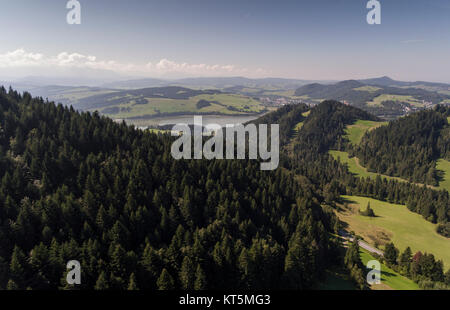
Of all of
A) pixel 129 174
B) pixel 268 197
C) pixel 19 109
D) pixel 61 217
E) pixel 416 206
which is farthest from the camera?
pixel 416 206

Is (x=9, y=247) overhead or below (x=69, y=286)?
overhead

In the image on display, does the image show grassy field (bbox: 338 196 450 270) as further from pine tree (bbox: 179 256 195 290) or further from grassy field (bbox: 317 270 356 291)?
pine tree (bbox: 179 256 195 290)

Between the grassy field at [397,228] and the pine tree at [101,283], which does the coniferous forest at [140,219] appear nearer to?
the pine tree at [101,283]
